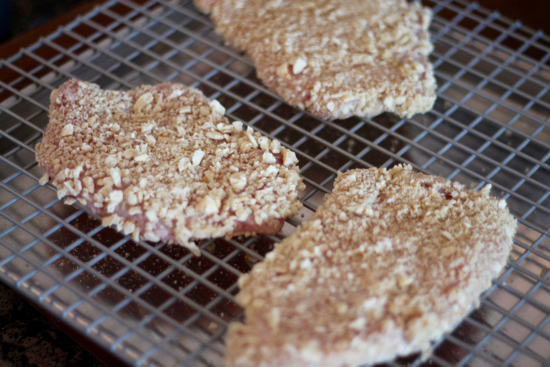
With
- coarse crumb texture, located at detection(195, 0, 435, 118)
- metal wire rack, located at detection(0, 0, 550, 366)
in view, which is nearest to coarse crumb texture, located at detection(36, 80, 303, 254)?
metal wire rack, located at detection(0, 0, 550, 366)

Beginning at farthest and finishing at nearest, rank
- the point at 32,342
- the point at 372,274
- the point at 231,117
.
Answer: the point at 231,117 → the point at 32,342 → the point at 372,274

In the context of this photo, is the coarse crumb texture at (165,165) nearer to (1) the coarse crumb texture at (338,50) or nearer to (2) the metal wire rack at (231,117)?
(2) the metal wire rack at (231,117)

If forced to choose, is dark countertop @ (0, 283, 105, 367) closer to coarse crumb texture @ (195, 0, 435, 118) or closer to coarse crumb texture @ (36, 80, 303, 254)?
coarse crumb texture @ (36, 80, 303, 254)

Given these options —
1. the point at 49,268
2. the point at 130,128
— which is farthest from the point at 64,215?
the point at 130,128

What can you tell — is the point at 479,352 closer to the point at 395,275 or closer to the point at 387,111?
the point at 395,275

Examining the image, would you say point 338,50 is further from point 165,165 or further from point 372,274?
point 372,274

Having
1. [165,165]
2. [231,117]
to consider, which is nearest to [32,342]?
[165,165]

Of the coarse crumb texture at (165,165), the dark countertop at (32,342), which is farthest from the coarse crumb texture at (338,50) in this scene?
the dark countertop at (32,342)
